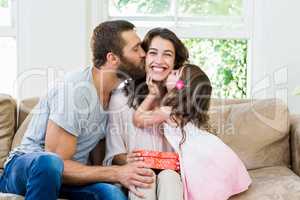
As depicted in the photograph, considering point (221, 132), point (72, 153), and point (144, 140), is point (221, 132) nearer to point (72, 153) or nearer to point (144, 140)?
point (144, 140)

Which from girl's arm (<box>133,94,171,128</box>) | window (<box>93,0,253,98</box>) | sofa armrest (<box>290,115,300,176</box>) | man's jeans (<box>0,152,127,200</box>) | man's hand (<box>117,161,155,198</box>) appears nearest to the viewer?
man's jeans (<box>0,152,127,200</box>)

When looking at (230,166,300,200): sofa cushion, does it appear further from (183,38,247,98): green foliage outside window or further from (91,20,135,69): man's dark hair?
(183,38,247,98): green foliage outside window

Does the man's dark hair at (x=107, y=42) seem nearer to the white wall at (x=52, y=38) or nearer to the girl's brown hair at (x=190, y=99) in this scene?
the girl's brown hair at (x=190, y=99)

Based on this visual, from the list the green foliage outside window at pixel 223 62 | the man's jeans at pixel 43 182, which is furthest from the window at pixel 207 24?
the man's jeans at pixel 43 182

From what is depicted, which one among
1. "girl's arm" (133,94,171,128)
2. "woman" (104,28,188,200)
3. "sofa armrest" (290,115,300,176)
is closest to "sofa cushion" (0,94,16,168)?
"woman" (104,28,188,200)

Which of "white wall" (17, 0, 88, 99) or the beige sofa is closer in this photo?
the beige sofa

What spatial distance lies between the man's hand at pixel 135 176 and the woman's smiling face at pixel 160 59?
468 millimetres

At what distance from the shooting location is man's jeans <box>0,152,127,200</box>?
78.7 inches

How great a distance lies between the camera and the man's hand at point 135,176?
2.12 m

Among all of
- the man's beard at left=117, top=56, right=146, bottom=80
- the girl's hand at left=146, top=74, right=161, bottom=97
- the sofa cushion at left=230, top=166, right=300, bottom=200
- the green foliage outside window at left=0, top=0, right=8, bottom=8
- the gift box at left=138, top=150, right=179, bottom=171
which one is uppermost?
the green foliage outside window at left=0, top=0, right=8, bottom=8

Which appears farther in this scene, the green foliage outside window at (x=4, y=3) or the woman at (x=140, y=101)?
the green foliage outside window at (x=4, y=3)

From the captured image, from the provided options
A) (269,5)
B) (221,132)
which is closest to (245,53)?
(269,5)

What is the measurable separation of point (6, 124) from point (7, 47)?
93 centimetres

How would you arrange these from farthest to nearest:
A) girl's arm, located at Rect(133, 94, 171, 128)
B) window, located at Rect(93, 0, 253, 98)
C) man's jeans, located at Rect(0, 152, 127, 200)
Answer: window, located at Rect(93, 0, 253, 98) → girl's arm, located at Rect(133, 94, 171, 128) → man's jeans, located at Rect(0, 152, 127, 200)
